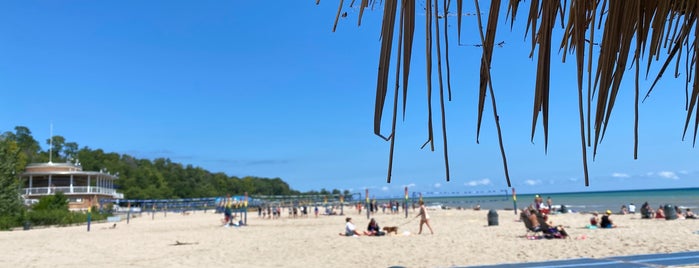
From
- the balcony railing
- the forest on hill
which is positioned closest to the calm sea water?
the forest on hill

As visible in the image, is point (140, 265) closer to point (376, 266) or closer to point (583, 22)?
point (376, 266)

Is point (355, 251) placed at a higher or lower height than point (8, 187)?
lower

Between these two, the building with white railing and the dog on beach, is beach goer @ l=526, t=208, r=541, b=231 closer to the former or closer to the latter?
the dog on beach

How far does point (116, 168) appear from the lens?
269 feet

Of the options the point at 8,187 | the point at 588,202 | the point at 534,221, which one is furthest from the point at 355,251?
the point at 588,202

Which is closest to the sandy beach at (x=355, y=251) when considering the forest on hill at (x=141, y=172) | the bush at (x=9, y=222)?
the bush at (x=9, y=222)

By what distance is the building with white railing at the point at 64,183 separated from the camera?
146 ft

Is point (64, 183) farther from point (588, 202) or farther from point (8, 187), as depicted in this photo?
point (588, 202)

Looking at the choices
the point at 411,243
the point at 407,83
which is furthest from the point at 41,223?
the point at 407,83

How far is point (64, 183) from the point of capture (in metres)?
46.7

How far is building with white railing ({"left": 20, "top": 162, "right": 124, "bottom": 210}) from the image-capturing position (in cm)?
4453

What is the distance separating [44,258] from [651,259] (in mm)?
10621

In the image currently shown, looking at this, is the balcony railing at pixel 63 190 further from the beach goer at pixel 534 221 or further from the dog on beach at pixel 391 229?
the beach goer at pixel 534 221

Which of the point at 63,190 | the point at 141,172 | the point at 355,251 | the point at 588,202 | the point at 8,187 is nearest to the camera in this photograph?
the point at 355,251
